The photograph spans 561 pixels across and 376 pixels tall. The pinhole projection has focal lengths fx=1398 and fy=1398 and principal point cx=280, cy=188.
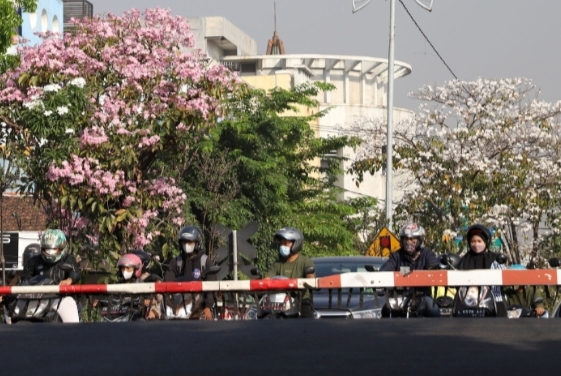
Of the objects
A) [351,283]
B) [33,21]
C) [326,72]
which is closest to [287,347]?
[351,283]

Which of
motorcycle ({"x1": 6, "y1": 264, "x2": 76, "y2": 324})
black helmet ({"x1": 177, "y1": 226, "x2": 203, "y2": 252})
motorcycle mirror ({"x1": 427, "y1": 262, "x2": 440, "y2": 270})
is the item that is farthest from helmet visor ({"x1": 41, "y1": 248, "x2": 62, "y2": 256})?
motorcycle mirror ({"x1": 427, "y1": 262, "x2": 440, "y2": 270})

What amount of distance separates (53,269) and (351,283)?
2961mm

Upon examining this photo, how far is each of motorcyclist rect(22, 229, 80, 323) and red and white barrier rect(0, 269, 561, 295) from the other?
216 millimetres

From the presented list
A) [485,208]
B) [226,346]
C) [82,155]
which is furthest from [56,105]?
[485,208]

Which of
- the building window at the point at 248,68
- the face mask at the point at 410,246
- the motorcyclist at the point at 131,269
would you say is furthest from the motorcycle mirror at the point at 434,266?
the building window at the point at 248,68

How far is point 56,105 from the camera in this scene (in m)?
22.1

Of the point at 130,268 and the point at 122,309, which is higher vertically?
the point at 130,268

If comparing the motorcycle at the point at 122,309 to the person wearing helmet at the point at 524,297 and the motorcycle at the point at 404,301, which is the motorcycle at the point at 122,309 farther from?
the person wearing helmet at the point at 524,297

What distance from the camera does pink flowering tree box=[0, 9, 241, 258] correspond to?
22.2 metres

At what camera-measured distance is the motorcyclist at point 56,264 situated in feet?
42.2

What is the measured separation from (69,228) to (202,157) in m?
14.6

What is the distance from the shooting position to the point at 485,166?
1457 inches

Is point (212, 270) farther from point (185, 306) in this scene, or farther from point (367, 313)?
point (367, 313)

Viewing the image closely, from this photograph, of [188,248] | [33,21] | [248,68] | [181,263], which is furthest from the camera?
[248,68]
